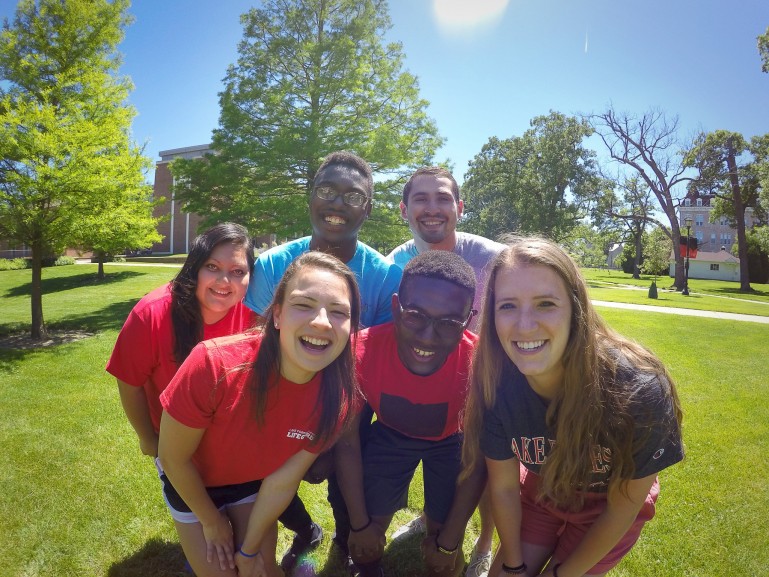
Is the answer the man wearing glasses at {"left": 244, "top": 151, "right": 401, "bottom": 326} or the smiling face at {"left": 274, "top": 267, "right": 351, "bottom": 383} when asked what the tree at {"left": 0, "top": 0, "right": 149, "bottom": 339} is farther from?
the smiling face at {"left": 274, "top": 267, "right": 351, "bottom": 383}

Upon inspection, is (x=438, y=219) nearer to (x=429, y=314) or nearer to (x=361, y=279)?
(x=361, y=279)

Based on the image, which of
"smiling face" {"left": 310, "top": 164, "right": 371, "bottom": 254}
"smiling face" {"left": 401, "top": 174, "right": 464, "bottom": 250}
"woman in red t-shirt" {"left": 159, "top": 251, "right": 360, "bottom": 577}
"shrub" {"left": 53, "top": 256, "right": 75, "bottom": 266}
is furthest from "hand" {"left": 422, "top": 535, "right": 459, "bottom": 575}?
"shrub" {"left": 53, "top": 256, "right": 75, "bottom": 266}

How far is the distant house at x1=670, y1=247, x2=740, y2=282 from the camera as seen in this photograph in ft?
186

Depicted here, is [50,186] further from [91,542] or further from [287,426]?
[287,426]

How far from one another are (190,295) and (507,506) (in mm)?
2253

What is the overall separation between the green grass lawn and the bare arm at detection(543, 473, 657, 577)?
102cm

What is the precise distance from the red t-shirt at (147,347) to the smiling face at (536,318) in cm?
203

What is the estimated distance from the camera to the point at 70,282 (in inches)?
741

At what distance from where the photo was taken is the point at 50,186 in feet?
25.2

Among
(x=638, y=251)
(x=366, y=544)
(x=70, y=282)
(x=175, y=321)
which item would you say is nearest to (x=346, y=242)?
(x=175, y=321)

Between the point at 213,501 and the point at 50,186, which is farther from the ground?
the point at 50,186

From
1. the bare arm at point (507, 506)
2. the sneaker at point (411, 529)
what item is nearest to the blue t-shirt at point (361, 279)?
the bare arm at point (507, 506)

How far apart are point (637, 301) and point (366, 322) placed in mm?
19628

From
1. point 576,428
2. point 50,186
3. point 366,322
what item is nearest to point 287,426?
point 366,322
